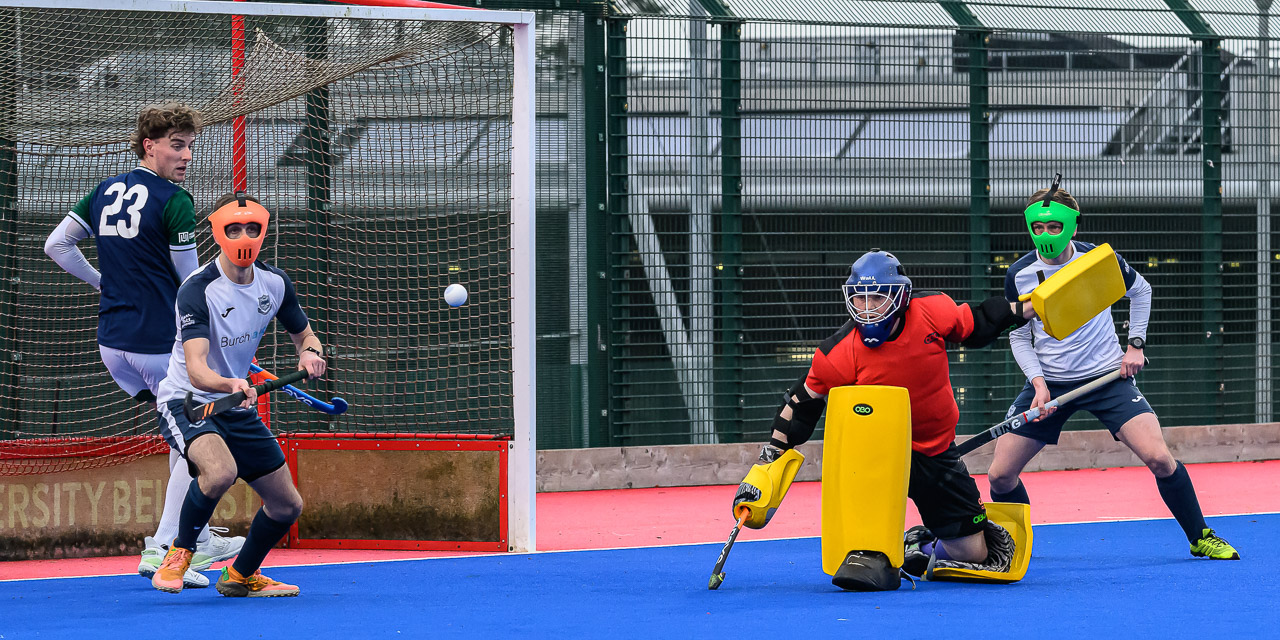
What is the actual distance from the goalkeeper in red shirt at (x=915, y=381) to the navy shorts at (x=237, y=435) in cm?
185

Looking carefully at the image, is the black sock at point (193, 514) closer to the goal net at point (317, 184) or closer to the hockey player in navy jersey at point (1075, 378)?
the goal net at point (317, 184)

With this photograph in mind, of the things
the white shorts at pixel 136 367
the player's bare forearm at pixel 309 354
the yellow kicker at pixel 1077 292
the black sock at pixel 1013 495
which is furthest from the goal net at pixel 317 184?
the yellow kicker at pixel 1077 292

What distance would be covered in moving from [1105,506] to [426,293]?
14.4 feet

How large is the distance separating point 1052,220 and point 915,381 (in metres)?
1.19

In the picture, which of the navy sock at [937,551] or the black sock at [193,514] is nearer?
the black sock at [193,514]

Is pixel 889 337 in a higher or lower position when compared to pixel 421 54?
lower

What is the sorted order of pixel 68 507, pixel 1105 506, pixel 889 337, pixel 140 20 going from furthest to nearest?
pixel 1105 506
pixel 140 20
pixel 68 507
pixel 889 337

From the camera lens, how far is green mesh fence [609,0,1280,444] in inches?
370

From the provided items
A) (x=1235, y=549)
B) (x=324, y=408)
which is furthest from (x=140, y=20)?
(x=1235, y=549)

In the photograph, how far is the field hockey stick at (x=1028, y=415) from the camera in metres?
5.72

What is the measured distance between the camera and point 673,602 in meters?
5.08

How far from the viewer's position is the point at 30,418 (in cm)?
785

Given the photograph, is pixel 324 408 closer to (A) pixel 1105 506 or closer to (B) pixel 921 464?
(B) pixel 921 464

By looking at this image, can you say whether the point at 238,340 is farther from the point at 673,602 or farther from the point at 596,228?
the point at 596,228
